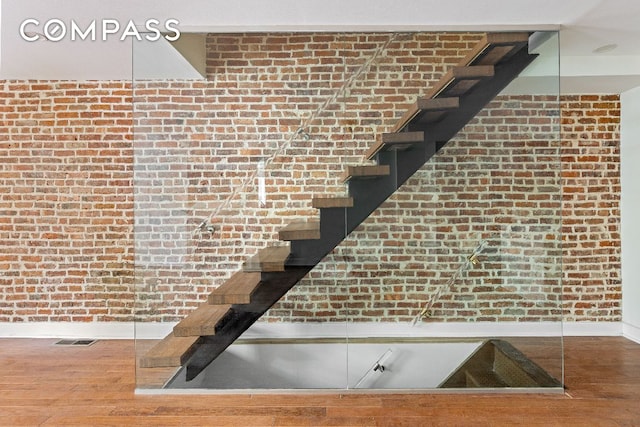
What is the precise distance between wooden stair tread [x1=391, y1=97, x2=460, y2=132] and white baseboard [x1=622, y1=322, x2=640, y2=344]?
275cm

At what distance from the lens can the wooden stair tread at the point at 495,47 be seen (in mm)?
3223

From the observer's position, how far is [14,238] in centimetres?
464

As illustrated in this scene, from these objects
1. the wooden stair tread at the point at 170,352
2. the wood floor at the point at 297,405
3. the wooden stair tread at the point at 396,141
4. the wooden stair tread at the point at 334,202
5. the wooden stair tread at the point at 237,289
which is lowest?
the wood floor at the point at 297,405

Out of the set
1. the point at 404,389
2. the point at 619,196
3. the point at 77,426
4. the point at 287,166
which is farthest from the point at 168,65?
the point at 619,196

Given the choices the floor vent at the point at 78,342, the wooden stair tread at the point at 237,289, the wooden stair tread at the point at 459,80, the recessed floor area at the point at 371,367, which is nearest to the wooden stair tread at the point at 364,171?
the wooden stair tread at the point at 459,80

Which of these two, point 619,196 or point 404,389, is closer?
point 404,389

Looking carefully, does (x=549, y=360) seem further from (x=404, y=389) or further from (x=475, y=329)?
(x=404, y=389)

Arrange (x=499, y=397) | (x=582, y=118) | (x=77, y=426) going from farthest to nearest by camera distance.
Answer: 1. (x=582, y=118)
2. (x=499, y=397)
3. (x=77, y=426)

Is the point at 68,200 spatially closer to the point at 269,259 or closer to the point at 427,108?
the point at 269,259

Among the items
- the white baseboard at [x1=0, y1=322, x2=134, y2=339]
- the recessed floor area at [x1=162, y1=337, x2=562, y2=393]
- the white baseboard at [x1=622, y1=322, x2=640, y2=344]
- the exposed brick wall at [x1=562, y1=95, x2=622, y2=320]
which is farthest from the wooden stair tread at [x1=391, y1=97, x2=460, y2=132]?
the white baseboard at [x1=0, y1=322, x2=134, y2=339]

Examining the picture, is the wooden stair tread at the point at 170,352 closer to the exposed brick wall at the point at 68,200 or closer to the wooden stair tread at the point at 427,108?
the exposed brick wall at the point at 68,200

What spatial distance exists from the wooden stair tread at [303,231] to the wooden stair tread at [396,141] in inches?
21.0

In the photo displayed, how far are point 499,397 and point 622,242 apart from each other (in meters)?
2.34

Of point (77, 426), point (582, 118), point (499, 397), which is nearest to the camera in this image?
point (77, 426)
